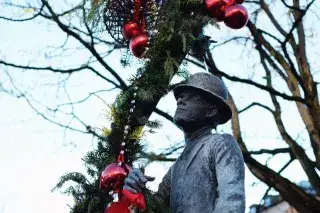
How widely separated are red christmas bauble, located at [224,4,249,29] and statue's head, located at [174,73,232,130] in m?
0.47

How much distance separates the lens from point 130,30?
362 cm

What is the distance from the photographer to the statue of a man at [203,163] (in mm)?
2879

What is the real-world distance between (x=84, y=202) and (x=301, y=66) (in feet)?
23.8

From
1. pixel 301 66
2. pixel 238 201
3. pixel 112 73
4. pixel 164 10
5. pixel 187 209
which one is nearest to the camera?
pixel 238 201

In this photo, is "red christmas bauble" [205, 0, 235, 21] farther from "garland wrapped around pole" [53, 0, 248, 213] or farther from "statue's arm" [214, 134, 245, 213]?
"statue's arm" [214, 134, 245, 213]

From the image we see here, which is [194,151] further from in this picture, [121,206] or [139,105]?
[121,206]

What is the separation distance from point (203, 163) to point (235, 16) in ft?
3.20

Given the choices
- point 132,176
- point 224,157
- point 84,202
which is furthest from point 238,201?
point 84,202

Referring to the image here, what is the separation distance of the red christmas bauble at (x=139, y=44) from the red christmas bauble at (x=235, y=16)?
0.51m

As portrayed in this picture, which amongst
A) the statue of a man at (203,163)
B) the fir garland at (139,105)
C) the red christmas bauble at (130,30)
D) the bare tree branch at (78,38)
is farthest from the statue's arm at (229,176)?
the bare tree branch at (78,38)

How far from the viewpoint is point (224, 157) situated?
300 centimetres

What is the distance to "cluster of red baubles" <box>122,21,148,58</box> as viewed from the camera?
3.48 m

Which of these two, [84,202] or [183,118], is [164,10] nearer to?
[183,118]

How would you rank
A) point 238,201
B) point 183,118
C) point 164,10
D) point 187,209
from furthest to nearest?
point 164,10, point 183,118, point 187,209, point 238,201
